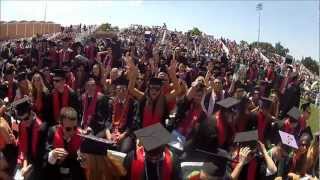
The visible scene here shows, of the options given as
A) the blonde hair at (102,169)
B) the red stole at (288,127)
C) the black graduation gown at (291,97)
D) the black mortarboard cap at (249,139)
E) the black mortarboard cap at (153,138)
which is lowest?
the black graduation gown at (291,97)

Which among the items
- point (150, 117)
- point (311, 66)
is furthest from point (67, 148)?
point (311, 66)

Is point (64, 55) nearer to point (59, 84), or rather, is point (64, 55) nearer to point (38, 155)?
point (59, 84)

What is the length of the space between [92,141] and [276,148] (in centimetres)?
212

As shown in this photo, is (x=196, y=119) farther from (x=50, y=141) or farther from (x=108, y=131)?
(x=50, y=141)

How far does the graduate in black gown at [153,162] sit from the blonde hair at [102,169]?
176 mm

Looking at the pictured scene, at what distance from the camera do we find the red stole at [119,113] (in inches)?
289

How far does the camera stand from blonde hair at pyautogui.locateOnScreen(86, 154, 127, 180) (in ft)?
16.5

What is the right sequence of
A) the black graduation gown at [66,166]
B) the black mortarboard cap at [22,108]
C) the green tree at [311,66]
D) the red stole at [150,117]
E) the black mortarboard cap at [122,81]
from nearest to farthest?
the black graduation gown at [66,166]
the black mortarboard cap at [22,108]
the red stole at [150,117]
the black mortarboard cap at [122,81]
the green tree at [311,66]

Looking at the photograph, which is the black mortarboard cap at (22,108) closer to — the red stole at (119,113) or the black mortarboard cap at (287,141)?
the red stole at (119,113)

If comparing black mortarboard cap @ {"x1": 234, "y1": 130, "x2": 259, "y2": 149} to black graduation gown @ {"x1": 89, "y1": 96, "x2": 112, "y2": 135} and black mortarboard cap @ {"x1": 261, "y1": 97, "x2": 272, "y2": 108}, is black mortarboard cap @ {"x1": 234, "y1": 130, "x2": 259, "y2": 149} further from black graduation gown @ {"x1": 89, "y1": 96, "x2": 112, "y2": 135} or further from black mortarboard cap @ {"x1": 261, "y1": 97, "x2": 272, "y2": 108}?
black mortarboard cap @ {"x1": 261, "y1": 97, "x2": 272, "y2": 108}

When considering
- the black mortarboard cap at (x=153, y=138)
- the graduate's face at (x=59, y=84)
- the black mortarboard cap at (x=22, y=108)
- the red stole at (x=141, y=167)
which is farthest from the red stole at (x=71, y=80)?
the red stole at (x=141, y=167)

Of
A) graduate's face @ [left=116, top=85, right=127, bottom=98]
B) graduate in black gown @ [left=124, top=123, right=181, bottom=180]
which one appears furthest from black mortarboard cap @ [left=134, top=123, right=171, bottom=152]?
graduate's face @ [left=116, top=85, right=127, bottom=98]

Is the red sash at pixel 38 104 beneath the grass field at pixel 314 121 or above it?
above

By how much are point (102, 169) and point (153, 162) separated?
56cm
